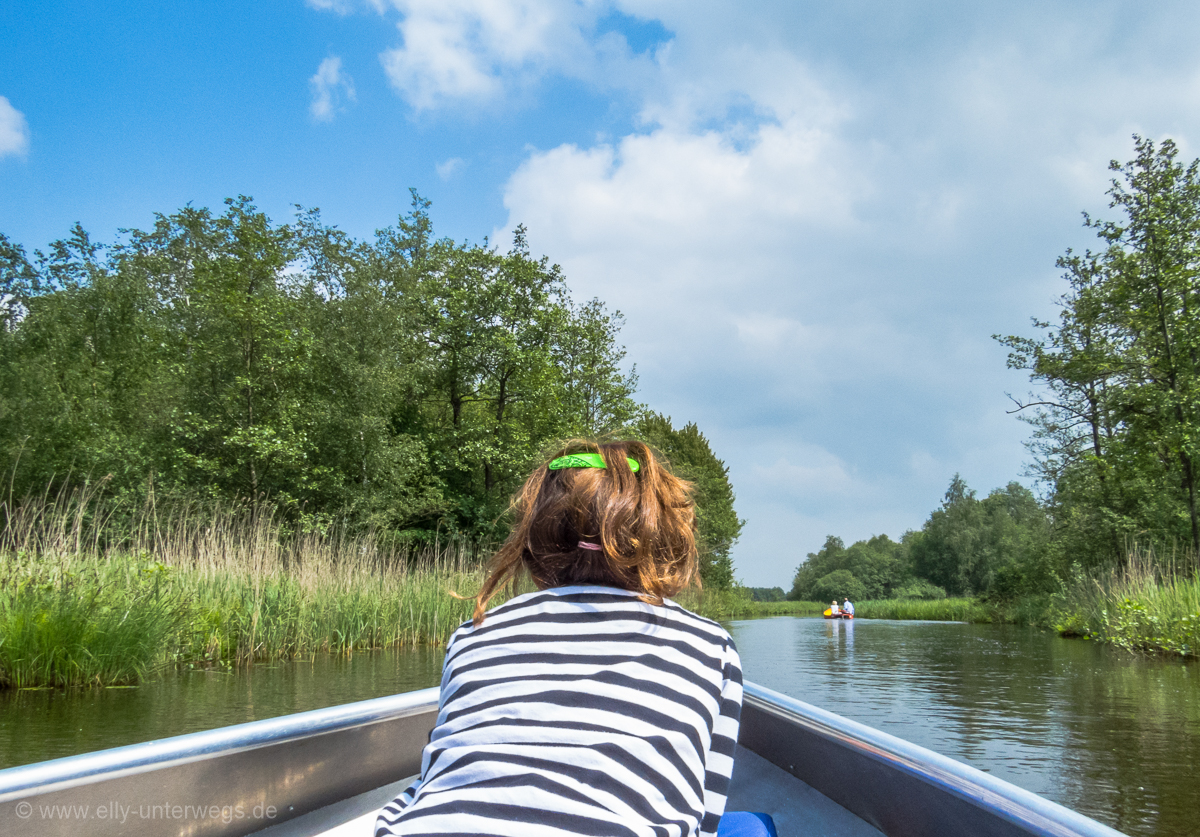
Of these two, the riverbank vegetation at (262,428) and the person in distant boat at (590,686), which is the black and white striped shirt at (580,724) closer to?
the person in distant boat at (590,686)

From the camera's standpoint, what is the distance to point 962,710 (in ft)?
18.7

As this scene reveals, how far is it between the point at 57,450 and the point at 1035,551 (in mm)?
25449

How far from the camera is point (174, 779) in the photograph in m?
1.31

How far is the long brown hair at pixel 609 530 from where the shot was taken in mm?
1188

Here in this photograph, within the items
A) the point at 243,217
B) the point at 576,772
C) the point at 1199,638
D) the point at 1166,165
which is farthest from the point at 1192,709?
the point at 243,217

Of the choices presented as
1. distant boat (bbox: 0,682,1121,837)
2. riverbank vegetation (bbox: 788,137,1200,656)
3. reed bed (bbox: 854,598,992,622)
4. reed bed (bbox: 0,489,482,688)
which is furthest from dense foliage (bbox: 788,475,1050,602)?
distant boat (bbox: 0,682,1121,837)

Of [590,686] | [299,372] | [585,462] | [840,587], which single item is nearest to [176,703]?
[585,462]

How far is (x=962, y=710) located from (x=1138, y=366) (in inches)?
508

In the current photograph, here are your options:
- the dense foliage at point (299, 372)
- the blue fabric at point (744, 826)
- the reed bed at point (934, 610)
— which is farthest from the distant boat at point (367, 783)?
the reed bed at point (934, 610)

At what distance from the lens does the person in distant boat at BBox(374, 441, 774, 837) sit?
876 millimetres

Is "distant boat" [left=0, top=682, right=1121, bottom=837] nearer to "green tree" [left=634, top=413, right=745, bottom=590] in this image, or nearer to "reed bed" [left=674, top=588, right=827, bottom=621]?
"reed bed" [left=674, top=588, right=827, bottom=621]

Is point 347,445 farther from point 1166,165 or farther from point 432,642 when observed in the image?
point 1166,165

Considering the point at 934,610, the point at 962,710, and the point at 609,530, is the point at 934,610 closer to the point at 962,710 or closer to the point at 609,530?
the point at 962,710

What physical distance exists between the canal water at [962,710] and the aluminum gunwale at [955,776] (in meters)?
1.99
